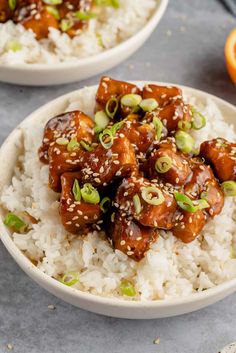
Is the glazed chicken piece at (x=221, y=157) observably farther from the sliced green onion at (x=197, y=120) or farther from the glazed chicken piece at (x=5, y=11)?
the glazed chicken piece at (x=5, y=11)

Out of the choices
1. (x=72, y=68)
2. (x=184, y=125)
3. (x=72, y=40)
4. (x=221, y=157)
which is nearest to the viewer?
(x=221, y=157)

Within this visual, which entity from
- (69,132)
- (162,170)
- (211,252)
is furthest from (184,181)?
(69,132)

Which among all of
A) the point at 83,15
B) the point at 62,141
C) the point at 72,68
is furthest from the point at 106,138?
the point at 83,15

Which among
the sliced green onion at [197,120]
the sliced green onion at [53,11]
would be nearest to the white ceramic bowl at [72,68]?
the sliced green onion at [53,11]

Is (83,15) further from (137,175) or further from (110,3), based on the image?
(137,175)

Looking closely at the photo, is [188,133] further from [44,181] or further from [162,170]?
[44,181]

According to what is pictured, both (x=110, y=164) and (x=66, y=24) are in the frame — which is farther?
(x=66, y=24)

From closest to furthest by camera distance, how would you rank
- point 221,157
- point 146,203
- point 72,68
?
1. point 146,203
2. point 221,157
3. point 72,68

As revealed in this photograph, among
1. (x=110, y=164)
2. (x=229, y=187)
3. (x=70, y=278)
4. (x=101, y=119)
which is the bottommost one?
(x=70, y=278)
